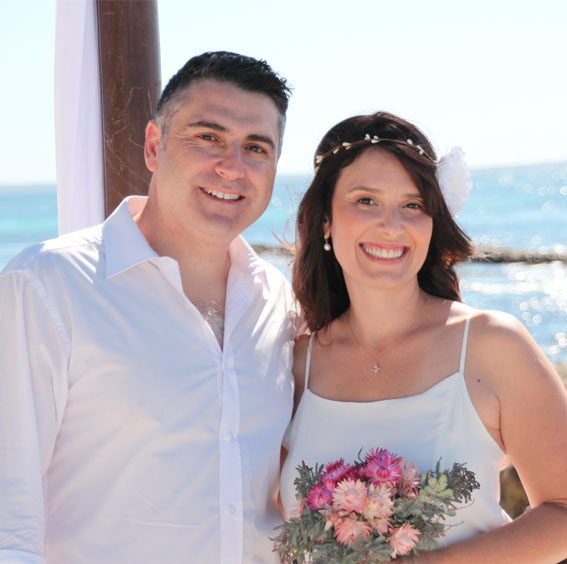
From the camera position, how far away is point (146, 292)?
294 cm

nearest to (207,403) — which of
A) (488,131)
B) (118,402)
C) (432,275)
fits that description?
(118,402)

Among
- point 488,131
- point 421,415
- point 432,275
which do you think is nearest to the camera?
point 421,415

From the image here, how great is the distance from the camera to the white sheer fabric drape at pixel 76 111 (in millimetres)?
3510

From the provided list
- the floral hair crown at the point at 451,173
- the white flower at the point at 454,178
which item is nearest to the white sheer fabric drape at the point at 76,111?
the floral hair crown at the point at 451,173

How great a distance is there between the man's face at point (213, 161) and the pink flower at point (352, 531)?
49.9 inches

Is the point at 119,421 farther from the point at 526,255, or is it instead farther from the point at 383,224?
the point at 526,255

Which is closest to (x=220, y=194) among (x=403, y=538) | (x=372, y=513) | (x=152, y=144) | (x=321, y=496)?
(x=152, y=144)

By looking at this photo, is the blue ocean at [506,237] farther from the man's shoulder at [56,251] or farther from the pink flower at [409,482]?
the pink flower at [409,482]

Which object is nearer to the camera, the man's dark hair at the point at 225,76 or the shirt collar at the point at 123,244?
the shirt collar at the point at 123,244

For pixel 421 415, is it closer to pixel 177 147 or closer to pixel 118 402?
pixel 118 402

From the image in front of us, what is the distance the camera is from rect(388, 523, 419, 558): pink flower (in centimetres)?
248

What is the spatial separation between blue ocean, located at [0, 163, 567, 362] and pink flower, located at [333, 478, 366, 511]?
183 cm

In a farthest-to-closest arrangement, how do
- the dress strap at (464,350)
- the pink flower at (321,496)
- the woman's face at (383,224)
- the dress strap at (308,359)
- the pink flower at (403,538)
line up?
1. the dress strap at (308,359)
2. the woman's face at (383,224)
3. the dress strap at (464,350)
4. the pink flower at (321,496)
5. the pink flower at (403,538)

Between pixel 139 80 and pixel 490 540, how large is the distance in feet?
7.97
